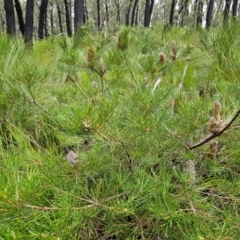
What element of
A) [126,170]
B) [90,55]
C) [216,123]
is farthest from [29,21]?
[216,123]

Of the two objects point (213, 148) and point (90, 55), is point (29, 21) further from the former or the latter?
point (213, 148)

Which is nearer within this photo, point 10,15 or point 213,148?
point 213,148

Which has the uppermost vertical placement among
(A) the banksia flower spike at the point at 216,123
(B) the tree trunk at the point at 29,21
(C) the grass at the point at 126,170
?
(A) the banksia flower spike at the point at 216,123

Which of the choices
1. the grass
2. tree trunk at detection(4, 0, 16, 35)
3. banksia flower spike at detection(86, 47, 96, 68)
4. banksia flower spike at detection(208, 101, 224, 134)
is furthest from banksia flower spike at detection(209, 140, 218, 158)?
tree trunk at detection(4, 0, 16, 35)

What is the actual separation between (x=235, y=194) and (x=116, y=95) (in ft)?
1.39

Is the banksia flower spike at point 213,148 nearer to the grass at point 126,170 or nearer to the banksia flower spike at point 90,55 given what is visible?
the grass at point 126,170

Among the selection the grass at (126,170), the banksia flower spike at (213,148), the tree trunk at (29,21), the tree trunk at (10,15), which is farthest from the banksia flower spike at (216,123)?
the tree trunk at (29,21)

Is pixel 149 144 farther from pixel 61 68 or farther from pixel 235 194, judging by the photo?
pixel 61 68

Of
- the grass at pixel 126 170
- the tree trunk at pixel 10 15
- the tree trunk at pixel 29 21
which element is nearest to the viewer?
the grass at pixel 126 170

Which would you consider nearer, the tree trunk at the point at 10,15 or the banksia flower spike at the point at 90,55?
the banksia flower spike at the point at 90,55

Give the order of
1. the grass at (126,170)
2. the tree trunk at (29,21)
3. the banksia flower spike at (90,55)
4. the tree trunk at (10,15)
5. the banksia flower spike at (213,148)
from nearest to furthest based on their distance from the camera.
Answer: the grass at (126,170)
the banksia flower spike at (213,148)
the banksia flower spike at (90,55)
the tree trunk at (10,15)
the tree trunk at (29,21)

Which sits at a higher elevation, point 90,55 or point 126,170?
point 90,55

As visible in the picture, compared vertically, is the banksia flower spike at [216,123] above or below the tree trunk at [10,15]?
above

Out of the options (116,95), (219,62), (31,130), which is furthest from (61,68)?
(219,62)
